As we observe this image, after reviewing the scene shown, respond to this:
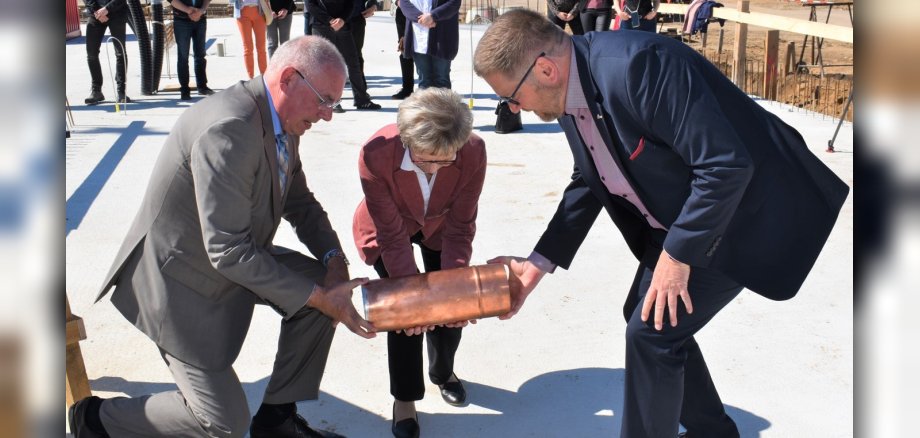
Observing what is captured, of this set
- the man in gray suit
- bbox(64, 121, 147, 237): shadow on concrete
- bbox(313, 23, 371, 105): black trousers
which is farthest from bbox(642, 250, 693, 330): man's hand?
bbox(313, 23, 371, 105): black trousers

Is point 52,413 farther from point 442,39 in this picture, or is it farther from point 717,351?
point 442,39

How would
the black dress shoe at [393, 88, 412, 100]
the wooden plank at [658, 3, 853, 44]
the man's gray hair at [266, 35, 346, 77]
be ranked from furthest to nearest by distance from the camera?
the black dress shoe at [393, 88, 412, 100] → the wooden plank at [658, 3, 853, 44] → the man's gray hair at [266, 35, 346, 77]

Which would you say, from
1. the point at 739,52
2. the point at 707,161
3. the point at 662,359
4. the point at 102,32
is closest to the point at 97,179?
the point at 102,32

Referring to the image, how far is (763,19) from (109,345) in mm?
8405

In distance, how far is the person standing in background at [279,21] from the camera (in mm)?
10133

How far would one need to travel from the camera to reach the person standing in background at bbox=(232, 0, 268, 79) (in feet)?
32.2

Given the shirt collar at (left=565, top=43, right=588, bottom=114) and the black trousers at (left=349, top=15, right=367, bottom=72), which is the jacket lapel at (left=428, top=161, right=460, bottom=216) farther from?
the black trousers at (left=349, top=15, right=367, bottom=72)

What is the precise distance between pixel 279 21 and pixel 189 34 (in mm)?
1121

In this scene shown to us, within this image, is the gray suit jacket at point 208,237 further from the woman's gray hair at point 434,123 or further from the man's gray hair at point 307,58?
the woman's gray hair at point 434,123

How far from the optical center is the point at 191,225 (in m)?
2.92

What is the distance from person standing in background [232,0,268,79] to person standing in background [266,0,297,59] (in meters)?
0.17

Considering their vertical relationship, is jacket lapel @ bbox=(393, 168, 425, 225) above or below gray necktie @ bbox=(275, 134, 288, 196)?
below

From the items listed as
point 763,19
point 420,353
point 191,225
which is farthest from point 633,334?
point 763,19

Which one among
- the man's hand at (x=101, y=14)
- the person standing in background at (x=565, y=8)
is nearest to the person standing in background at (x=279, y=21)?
the man's hand at (x=101, y=14)
